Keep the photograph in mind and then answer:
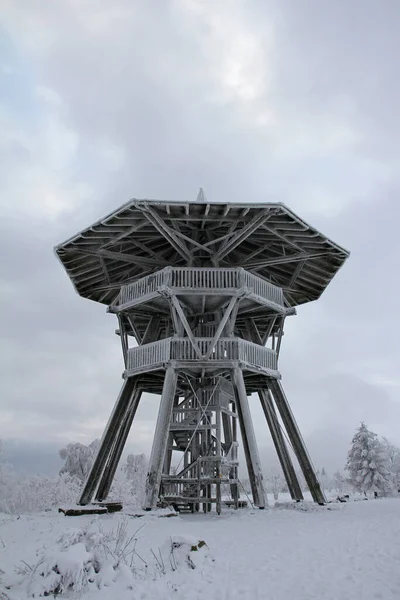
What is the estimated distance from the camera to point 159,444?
54.7ft

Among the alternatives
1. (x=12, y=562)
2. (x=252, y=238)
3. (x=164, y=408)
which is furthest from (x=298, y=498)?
(x=12, y=562)

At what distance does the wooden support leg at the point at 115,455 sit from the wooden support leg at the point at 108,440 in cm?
92

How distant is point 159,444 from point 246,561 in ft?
28.6

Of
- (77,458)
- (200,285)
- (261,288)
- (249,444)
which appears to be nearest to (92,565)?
(249,444)

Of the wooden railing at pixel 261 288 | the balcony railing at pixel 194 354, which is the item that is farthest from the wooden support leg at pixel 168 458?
the wooden railing at pixel 261 288

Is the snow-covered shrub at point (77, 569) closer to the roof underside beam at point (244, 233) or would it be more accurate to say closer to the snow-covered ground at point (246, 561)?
the snow-covered ground at point (246, 561)

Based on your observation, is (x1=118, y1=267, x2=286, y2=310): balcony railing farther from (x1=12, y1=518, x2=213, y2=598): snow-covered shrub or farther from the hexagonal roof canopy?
(x1=12, y1=518, x2=213, y2=598): snow-covered shrub

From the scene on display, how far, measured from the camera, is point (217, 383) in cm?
1989

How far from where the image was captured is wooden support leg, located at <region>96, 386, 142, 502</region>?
20531 mm

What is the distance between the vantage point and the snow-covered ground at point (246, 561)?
21.3 ft

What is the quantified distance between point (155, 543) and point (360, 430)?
41.8 metres

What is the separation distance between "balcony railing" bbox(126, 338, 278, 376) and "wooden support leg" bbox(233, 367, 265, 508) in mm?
766

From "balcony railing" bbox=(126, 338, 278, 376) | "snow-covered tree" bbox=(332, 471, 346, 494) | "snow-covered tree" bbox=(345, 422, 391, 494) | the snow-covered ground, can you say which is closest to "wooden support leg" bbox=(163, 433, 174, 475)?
"balcony railing" bbox=(126, 338, 278, 376)

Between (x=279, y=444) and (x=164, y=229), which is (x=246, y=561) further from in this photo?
(x=279, y=444)
